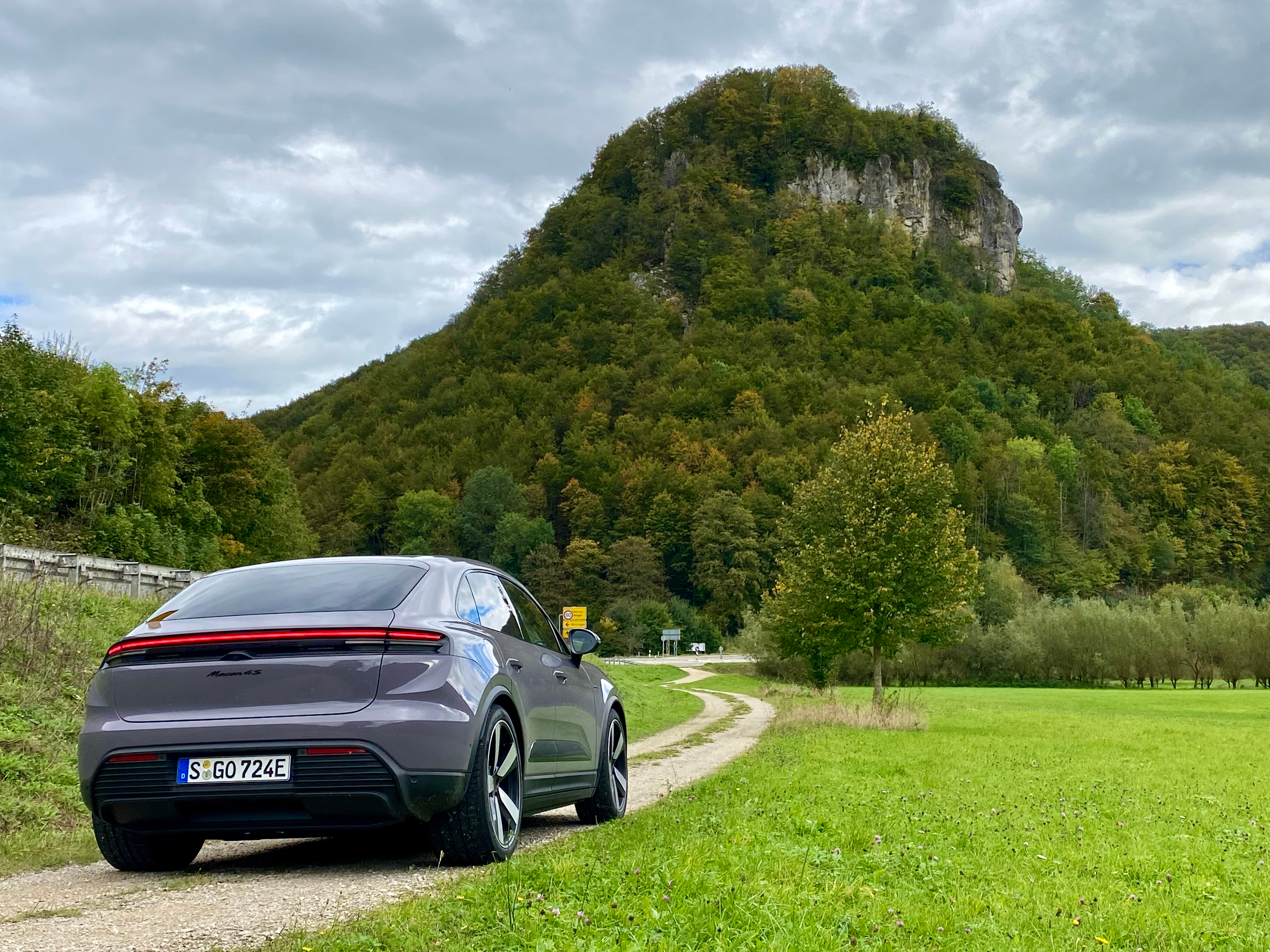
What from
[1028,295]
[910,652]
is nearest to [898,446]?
[910,652]

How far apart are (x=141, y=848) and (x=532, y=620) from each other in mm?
2657

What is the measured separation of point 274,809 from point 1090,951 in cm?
355

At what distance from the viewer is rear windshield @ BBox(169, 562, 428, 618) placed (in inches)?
227

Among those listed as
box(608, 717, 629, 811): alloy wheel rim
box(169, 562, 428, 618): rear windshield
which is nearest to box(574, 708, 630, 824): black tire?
box(608, 717, 629, 811): alloy wheel rim

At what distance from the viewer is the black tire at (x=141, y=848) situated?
18.9 ft

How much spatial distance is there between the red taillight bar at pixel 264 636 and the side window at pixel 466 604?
0.68 m

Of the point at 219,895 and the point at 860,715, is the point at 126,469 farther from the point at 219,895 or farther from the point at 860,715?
the point at 219,895

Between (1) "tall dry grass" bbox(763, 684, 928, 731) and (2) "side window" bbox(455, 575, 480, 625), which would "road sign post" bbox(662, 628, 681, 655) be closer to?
(1) "tall dry grass" bbox(763, 684, 928, 731)

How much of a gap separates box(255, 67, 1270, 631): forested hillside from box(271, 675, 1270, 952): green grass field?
86.8 metres

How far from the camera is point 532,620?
745 cm

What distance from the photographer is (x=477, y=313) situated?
516 ft

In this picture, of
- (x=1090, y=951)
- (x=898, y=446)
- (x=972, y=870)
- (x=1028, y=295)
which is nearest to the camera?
(x=1090, y=951)

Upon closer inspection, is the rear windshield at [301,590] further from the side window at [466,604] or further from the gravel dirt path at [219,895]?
the gravel dirt path at [219,895]

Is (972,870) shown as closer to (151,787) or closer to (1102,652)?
(151,787)
